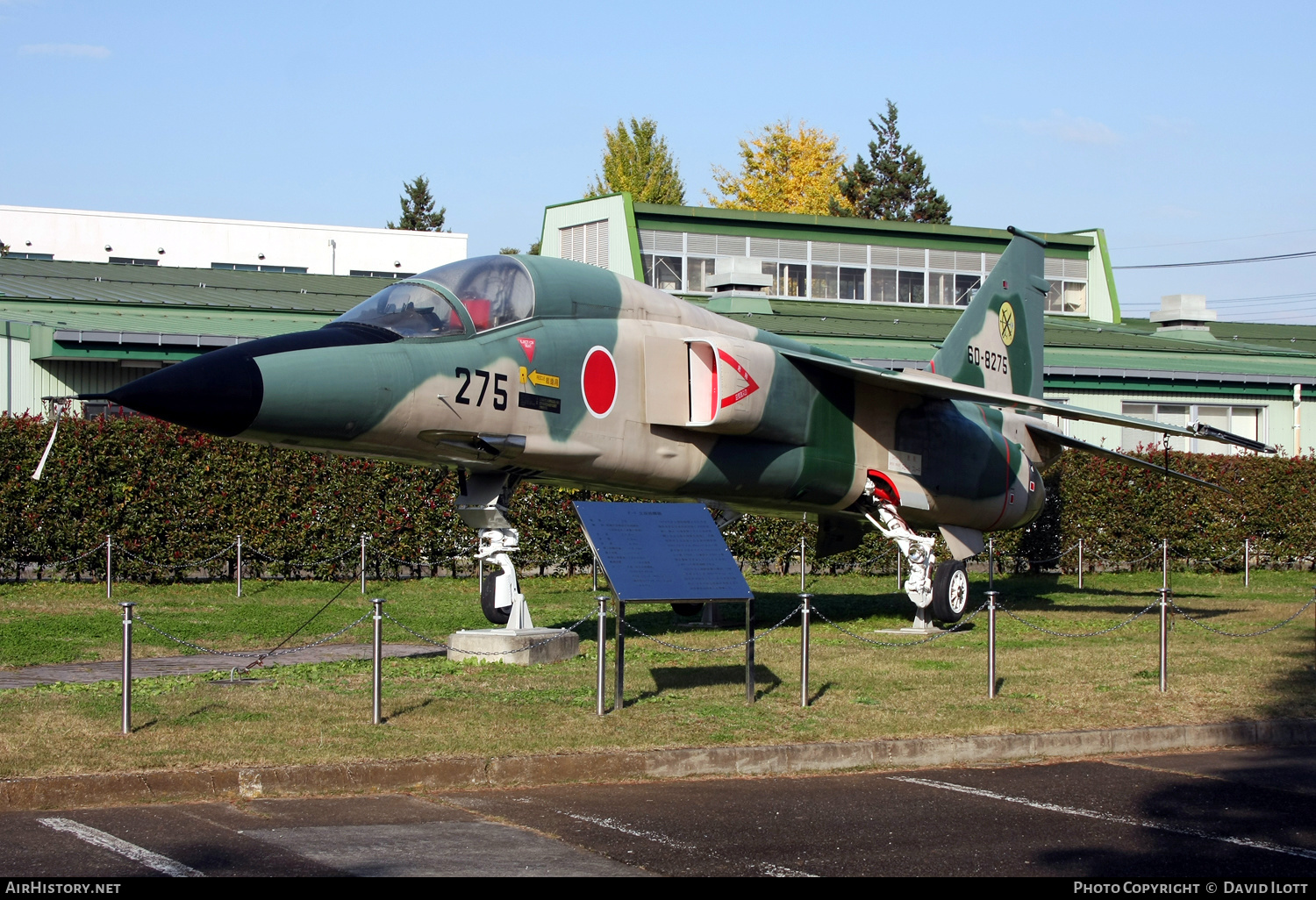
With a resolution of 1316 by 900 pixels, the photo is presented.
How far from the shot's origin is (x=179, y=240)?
50.4m

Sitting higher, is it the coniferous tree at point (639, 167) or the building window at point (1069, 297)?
the coniferous tree at point (639, 167)

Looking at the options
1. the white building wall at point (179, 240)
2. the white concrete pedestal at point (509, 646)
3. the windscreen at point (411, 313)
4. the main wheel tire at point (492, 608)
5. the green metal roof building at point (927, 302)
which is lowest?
the white concrete pedestal at point (509, 646)

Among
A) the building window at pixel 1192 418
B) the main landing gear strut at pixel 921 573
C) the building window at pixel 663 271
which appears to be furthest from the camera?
the building window at pixel 663 271

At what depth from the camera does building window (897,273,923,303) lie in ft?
135

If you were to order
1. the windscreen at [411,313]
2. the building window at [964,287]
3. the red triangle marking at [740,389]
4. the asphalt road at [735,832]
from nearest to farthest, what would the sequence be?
the asphalt road at [735,832] → the windscreen at [411,313] → the red triangle marking at [740,389] → the building window at [964,287]

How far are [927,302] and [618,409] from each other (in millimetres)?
30000

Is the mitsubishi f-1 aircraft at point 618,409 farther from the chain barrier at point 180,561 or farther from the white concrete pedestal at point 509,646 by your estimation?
the chain barrier at point 180,561

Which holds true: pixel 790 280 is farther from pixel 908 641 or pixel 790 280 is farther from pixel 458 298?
pixel 458 298

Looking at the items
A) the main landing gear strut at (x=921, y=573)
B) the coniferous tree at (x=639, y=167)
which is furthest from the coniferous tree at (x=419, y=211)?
the main landing gear strut at (x=921, y=573)

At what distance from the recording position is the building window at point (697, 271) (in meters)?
38.9

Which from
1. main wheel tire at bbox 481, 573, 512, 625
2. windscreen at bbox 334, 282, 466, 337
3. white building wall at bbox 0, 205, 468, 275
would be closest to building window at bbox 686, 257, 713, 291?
white building wall at bbox 0, 205, 468, 275

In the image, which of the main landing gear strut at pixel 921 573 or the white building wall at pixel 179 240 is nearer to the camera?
the main landing gear strut at pixel 921 573

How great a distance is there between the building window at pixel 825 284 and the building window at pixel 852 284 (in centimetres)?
24

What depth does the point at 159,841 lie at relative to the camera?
659 centimetres
